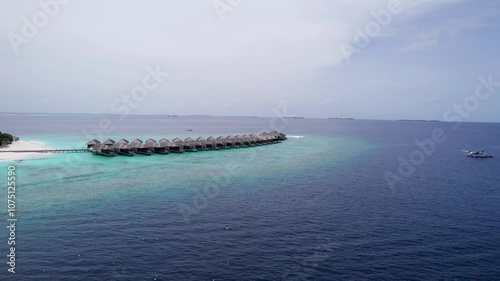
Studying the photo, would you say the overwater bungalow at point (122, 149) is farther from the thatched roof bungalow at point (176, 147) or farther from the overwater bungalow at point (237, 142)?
the overwater bungalow at point (237, 142)

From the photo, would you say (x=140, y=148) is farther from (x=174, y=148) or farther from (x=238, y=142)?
(x=238, y=142)

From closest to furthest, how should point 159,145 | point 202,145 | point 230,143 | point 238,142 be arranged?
point 159,145, point 202,145, point 230,143, point 238,142

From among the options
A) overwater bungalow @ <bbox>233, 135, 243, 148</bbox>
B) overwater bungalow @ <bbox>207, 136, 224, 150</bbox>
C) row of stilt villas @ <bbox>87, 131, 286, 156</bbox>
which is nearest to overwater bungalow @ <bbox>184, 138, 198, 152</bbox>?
row of stilt villas @ <bbox>87, 131, 286, 156</bbox>

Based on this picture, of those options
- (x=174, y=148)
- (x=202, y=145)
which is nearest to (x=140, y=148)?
(x=174, y=148)

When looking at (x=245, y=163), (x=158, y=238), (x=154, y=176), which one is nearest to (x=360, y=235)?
(x=158, y=238)

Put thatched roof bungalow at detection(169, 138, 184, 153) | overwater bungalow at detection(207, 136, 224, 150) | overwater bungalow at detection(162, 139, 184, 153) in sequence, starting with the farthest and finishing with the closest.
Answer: overwater bungalow at detection(207, 136, 224, 150), thatched roof bungalow at detection(169, 138, 184, 153), overwater bungalow at detection(162, 139, 184, 153)

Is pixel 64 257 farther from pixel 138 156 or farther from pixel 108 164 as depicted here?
pixel 138 156

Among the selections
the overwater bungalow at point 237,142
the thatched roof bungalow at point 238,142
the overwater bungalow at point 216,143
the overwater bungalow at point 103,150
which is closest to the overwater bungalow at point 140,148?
the overwater bungalow at point 103,150

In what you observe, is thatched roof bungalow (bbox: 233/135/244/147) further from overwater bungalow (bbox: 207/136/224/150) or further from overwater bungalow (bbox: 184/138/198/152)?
overwater bungalow (bbox: 184/138/198/152)

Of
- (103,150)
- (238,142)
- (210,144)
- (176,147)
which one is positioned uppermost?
(238,142)

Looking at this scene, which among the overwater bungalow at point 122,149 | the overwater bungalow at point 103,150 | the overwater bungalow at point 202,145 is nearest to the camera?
the overwater bungalow at point 103,150

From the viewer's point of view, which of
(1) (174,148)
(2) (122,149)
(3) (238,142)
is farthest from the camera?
(3) (238,142)

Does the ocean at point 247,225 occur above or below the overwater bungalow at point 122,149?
below
